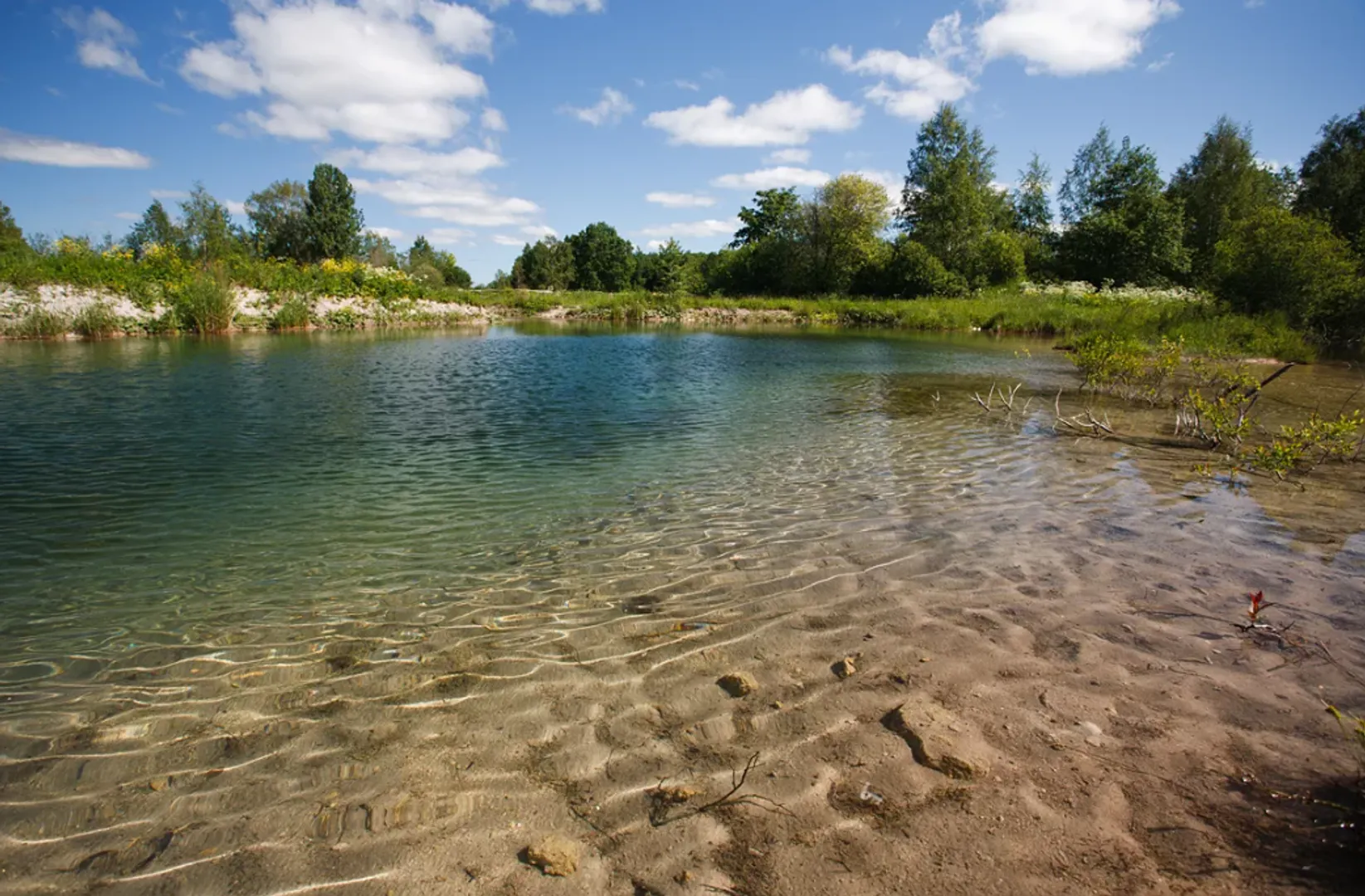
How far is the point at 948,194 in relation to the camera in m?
55.8

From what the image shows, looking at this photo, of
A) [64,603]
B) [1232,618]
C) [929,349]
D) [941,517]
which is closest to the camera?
[1232,618]

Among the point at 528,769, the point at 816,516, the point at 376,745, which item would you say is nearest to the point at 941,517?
the point at 816,516

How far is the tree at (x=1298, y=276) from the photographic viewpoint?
2342 centimetres

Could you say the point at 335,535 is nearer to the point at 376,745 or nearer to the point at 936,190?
the point at 376,745

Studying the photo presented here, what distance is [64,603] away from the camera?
16.2 feet

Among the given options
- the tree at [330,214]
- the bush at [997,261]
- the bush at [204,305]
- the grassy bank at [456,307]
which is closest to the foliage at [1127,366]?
the grassy bank at [456,307]

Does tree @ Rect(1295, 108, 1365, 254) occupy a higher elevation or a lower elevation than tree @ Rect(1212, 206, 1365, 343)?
higher

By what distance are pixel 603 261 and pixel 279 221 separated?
38.6 metres

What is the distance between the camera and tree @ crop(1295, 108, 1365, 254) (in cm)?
3806

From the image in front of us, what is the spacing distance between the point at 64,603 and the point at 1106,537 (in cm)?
901

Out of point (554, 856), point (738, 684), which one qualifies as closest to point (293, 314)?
point (738, 684)

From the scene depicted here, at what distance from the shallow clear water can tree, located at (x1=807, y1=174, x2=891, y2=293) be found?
50619 millimetres

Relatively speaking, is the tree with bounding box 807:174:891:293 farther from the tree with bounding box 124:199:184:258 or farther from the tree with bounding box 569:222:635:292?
the tree with bounding box 124:199:184:258

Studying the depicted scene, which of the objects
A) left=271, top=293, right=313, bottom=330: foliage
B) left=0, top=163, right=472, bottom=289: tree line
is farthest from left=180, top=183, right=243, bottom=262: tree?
left=271, top=293, right=313, bottom=330: foliage
